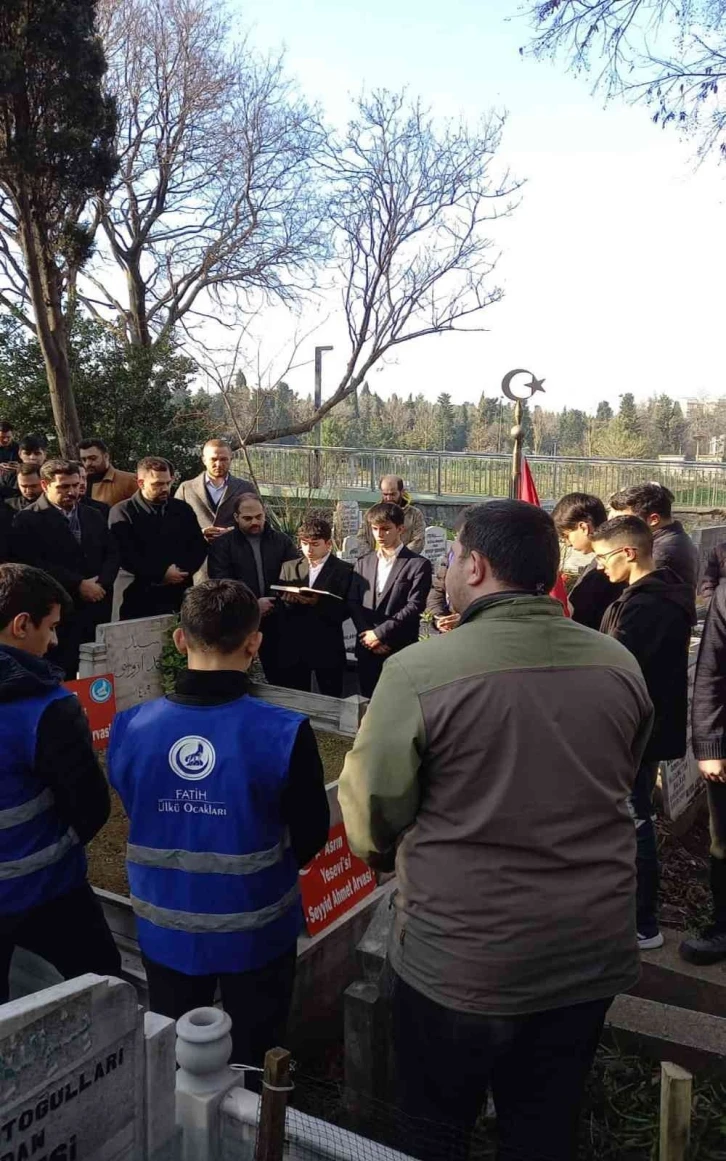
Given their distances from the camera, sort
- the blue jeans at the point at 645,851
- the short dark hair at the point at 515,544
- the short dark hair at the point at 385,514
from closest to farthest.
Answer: the short dark hair at the point at 515,544 < the blue jeans at the point at 645,851 < the short dark hair at the point at 385,514

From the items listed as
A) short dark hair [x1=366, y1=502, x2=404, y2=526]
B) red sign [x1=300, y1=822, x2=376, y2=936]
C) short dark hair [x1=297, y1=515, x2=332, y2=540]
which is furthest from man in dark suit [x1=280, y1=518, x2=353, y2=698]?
red sign [x1=300, y1=822, x2=376, y2=936]

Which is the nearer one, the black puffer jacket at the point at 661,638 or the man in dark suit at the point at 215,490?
A: the black puffer jacket at the point at 661,638

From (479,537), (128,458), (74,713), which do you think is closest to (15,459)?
(128,458)

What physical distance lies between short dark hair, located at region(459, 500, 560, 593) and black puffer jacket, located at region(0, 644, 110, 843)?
48.3 inches

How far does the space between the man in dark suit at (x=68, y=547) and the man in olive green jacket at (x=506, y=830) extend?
453 cm

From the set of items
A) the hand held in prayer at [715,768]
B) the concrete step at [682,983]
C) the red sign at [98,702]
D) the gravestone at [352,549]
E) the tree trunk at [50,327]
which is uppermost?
the tree trunk at [50,327]

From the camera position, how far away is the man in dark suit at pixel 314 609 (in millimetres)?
6004

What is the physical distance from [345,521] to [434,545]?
6.36 feet

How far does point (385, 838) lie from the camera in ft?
6.36

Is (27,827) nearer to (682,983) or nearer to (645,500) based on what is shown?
(682,983)

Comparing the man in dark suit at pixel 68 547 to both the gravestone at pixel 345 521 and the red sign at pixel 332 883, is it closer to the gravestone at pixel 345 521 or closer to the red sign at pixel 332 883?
the red sign at pixel 332 883

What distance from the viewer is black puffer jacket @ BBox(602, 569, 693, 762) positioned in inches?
138

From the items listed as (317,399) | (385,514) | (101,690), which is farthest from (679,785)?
(317,399)

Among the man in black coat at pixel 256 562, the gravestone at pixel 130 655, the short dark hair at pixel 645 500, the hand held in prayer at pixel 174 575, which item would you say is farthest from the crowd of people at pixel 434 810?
the hand held in prayer at pixel 174 575
